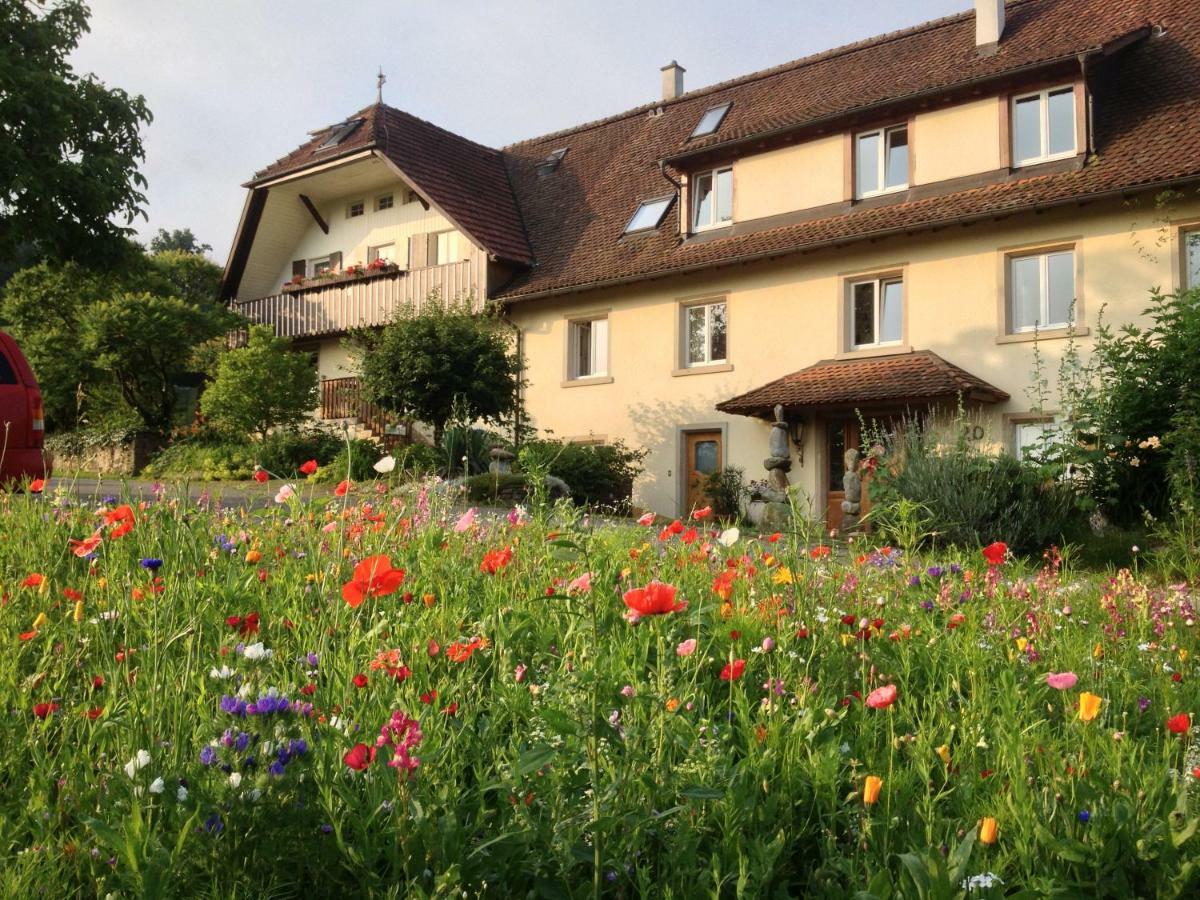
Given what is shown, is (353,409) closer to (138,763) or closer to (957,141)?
(957,141)

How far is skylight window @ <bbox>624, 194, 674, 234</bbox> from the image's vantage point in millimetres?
21609

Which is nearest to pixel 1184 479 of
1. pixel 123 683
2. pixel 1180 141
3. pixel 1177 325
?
pixel 1177 325

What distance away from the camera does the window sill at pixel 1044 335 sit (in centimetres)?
1518

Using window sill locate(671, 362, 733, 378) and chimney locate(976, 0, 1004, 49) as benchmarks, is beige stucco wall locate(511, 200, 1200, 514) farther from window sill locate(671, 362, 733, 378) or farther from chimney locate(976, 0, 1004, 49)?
chimney locate(976, 0, 1004, 49)

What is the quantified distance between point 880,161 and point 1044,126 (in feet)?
9.12

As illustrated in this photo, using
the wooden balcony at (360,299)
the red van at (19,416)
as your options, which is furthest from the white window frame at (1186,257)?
the red van at (19,416)

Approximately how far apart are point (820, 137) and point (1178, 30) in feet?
20.2

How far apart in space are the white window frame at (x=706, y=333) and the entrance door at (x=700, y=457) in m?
1.41

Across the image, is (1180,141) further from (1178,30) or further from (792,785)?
(792,785)

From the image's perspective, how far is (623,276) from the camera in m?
20.1

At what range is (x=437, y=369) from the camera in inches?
726

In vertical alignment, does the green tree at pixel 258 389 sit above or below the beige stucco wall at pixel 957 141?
below

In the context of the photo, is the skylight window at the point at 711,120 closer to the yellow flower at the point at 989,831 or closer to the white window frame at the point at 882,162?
the white window frame at the point at 882,162

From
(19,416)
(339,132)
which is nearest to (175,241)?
(339,132)
